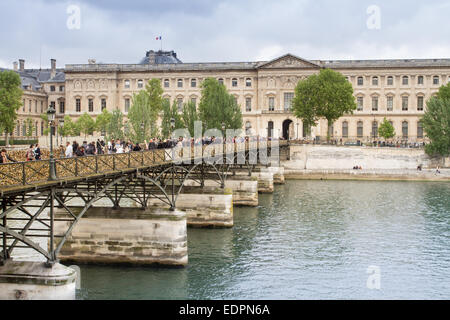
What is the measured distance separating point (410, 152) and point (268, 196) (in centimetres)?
3703

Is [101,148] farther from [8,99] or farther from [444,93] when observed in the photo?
[444,93]

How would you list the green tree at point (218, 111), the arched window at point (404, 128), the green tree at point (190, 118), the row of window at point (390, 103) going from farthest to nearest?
the arched window at point (404, 128) < the row of window at point (390, 103) < the green tree at point (218, 111) < the green tree at point (190, 118)

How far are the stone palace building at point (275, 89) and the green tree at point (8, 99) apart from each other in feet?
74.8

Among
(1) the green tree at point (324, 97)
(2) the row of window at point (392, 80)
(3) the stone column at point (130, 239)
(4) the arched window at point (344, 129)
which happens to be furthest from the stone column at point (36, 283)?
(2) the row of window at point (392, 80)

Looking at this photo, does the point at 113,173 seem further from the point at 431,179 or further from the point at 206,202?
the point at 431,179

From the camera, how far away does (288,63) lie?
11094 cm

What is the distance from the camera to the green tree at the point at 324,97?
91.8 meters

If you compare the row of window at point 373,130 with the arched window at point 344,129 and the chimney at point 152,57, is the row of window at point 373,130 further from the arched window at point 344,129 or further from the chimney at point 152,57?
the chimney at point 152,57

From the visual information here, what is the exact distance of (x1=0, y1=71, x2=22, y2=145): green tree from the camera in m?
84.3

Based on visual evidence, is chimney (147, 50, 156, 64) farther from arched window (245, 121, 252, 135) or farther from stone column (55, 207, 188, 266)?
stone column (55, 207, 188, 266)

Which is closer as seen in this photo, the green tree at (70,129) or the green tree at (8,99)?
the green tree at (8,99)
